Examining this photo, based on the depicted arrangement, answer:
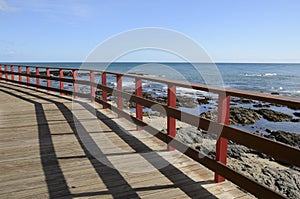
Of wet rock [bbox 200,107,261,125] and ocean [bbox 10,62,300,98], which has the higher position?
ocean [bbox 10,62,300,98]

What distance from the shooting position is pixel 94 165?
3.17 meters

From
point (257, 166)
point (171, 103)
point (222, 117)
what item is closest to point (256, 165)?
point (257, 166)

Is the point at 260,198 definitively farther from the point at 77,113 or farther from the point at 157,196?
the point at 77,113

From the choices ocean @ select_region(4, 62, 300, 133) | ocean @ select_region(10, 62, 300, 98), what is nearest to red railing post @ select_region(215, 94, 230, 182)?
ocean @ select_region(10, 62, 300, 98)

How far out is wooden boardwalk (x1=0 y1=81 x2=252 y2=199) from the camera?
8.29 feet

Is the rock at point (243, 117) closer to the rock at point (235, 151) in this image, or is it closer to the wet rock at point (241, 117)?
the wet rock at point (241, 117)

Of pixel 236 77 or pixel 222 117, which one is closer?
pixel 222 117

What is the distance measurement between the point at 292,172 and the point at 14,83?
534 inches

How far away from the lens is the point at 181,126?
27.4ft

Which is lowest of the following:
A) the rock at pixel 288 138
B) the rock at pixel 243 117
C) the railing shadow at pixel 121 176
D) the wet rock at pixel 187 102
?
the rock at pixel 288 138

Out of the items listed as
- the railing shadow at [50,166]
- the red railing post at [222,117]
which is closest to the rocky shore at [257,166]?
the red railing post at [222,117]

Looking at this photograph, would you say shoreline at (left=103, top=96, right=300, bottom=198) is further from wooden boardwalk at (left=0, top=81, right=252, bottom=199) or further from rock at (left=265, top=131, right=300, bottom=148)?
wooden boardwalk at (left=0, top=81, right=252, bottom=199)

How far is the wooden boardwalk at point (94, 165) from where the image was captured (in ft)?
8.29

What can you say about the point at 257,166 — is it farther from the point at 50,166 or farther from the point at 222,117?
the point at 50,166
